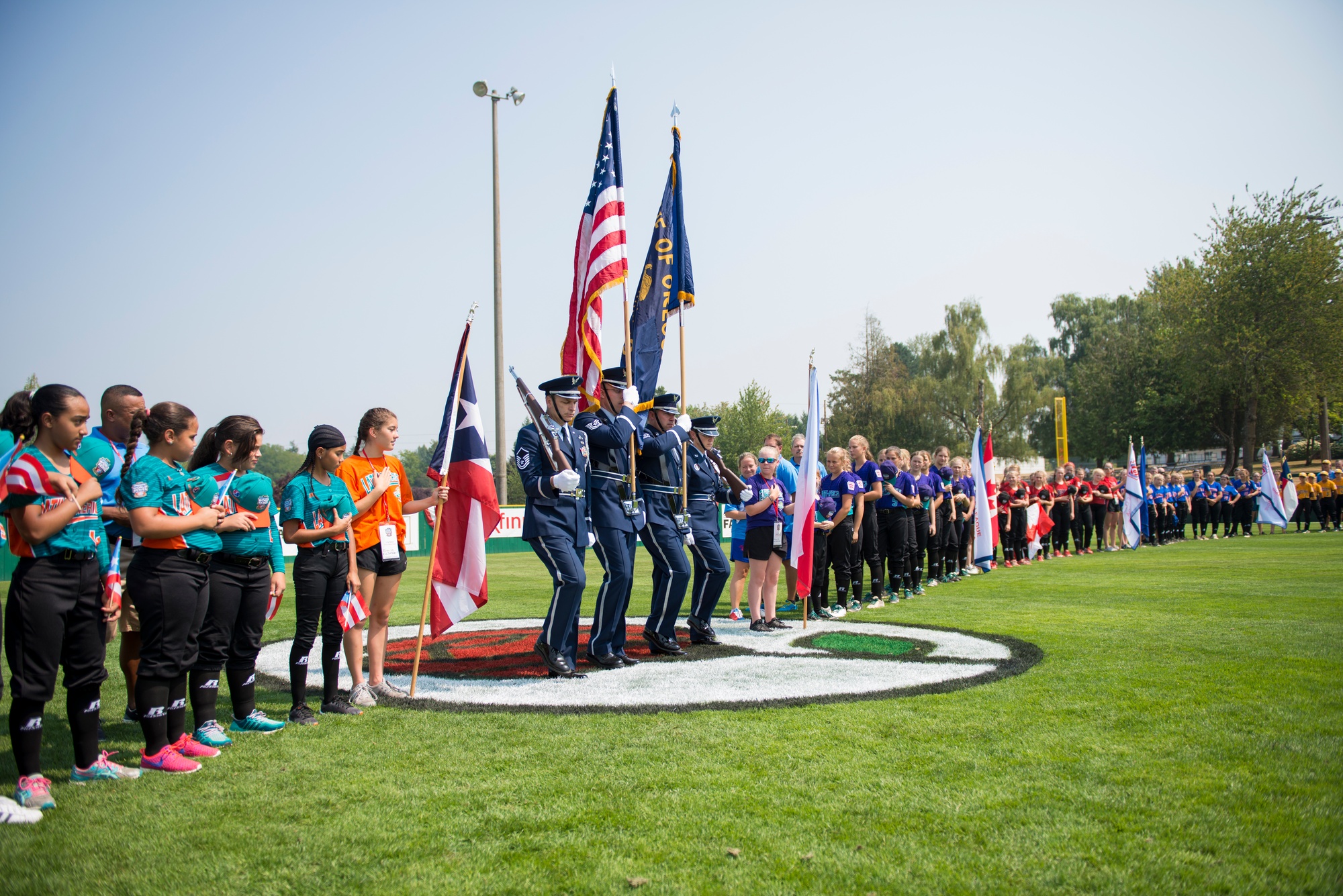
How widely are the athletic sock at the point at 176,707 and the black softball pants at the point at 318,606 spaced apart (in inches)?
31.6

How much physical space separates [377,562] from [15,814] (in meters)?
2.80

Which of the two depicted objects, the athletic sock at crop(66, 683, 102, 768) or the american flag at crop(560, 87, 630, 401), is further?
the american flag at crop(560, 87, 630, 401)

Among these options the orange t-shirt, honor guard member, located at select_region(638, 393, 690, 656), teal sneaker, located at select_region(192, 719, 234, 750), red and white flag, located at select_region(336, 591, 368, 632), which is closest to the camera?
teal sneaker, located at select_region(192, 719, 234, 750)

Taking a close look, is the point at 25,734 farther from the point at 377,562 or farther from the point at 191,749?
the point at 377,562

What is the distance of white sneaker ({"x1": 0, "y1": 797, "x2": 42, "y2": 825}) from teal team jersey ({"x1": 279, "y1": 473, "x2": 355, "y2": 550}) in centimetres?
208

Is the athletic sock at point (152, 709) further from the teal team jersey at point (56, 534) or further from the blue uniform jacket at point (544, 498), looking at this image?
the blue uniform jacket at point (544, 498)

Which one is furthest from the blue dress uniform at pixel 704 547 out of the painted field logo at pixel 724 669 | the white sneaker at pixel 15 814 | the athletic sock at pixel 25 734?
the white sneaker at pixel 15 814

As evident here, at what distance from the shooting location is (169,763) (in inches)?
181

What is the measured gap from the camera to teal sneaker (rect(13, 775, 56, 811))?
13.1ft

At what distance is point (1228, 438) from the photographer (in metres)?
50.0

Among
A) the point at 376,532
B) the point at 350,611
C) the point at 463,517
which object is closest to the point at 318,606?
the point at 350,611

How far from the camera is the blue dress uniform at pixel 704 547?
8867 millimetres

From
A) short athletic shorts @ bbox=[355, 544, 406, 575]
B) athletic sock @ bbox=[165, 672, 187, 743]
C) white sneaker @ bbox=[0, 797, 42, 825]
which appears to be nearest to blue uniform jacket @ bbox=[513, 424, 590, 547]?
short athletic shorts @ bbox=[355, 544, 406, 575]

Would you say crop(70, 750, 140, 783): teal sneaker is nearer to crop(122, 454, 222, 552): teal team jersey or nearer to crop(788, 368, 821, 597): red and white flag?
crop(122, 454, 222, 552): teal team jersey
